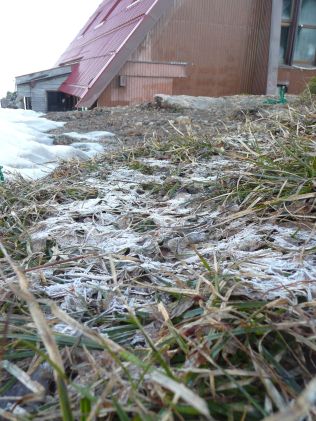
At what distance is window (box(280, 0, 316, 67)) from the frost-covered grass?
7.60 m

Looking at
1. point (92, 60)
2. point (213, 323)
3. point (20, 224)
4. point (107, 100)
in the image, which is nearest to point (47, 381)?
point (213, 323)

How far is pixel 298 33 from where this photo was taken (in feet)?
26.9

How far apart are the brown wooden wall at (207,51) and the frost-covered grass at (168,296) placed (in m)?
6.08

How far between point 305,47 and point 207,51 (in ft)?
7.39

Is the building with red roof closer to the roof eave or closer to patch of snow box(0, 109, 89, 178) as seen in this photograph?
the roof eave

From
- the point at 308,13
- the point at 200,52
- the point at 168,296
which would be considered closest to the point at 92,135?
the point at 168,296

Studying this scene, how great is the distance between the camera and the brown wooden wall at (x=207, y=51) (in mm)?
7191

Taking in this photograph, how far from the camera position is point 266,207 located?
1.16 m

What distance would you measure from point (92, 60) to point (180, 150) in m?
7.06

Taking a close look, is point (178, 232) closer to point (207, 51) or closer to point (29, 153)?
point (29, 153)

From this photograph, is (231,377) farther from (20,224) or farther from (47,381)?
(20,224)

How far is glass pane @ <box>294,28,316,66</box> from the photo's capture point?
8.24 metres

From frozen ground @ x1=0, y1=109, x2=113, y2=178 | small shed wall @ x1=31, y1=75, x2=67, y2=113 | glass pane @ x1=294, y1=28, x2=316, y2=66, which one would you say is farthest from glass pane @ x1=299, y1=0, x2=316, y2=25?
frozen ground @ x1=0, y1=109, x2=113, y2=178

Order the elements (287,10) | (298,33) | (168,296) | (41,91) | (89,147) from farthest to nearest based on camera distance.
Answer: (41,91) → (298,33) → (287,10) → (89,147) → (168,296)
